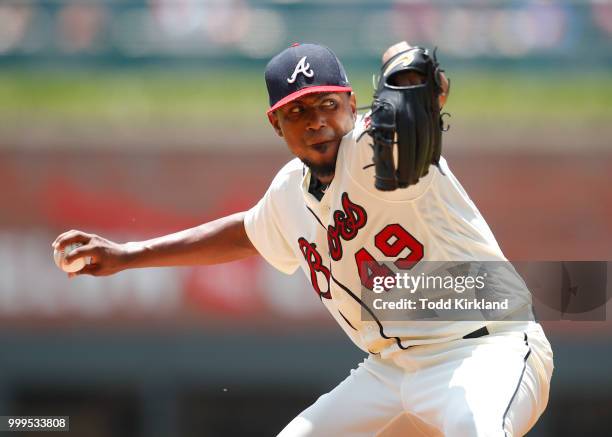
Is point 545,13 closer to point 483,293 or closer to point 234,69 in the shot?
point 234,69

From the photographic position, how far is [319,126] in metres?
3.08

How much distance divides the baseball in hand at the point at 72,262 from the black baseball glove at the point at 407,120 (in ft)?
4.12

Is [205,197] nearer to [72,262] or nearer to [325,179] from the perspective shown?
[72,262]

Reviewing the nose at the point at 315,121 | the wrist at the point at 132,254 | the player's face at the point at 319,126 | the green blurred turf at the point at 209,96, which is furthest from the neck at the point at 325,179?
the green blurred turf at the point at 209,96

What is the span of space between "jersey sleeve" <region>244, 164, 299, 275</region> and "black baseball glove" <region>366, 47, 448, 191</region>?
73 centimetres

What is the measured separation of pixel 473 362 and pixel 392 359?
32cm

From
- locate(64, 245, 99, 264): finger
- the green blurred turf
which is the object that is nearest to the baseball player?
locate(64, 245, 99, 264): finger

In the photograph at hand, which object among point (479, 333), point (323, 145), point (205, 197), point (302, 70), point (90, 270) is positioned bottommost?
point (479, 333)

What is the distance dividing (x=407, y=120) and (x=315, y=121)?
15.6 inches

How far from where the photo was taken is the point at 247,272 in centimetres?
836

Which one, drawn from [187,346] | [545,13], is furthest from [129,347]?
[545,13]

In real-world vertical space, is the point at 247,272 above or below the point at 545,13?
below

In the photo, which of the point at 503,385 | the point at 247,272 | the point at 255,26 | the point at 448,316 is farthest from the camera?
the point at 255,26

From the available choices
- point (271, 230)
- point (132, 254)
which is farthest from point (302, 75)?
point (132, 254)
